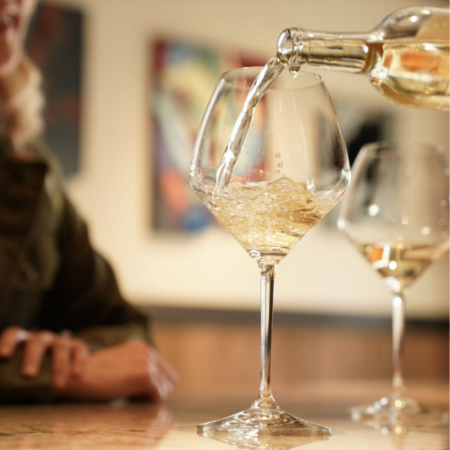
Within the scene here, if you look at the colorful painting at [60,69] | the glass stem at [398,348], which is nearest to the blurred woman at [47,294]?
the glass stem at [398,348]

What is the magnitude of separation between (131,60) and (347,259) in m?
1.31

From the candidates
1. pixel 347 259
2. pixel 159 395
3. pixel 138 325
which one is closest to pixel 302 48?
pixel 159 395

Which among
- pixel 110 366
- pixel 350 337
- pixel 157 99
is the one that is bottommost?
pixel 350 337

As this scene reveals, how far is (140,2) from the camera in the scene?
2439 mm

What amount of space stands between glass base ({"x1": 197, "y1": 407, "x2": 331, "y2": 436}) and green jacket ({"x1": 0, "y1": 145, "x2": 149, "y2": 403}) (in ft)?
1.73

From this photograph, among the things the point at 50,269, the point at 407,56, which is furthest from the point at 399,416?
the point at 50,269

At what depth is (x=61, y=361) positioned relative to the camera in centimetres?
84

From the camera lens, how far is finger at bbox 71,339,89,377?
0.83 meters

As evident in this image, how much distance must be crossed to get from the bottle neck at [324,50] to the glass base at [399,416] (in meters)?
0.29

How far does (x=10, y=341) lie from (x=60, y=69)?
5.18 ft

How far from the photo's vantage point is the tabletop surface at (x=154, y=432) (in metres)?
0.38

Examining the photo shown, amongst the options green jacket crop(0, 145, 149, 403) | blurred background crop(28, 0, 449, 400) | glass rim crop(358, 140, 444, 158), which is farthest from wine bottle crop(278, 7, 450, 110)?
blurred background crop(28, 0, 449, 400)

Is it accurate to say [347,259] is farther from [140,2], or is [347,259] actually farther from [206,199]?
[206,199]

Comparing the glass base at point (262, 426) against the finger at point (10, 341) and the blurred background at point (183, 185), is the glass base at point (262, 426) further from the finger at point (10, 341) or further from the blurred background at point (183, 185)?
the blurred background at point (183, 185)
